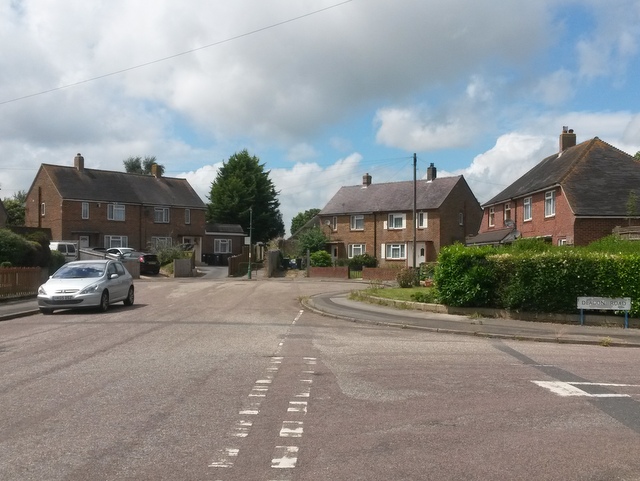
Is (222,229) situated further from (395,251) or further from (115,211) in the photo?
(395,251)

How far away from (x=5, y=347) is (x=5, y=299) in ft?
36.6

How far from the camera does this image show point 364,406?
782 cm

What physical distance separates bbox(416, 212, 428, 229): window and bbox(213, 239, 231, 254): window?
20362 millimetres

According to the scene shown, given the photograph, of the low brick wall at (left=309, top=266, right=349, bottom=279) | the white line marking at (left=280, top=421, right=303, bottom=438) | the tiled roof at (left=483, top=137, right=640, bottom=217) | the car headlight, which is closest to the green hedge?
the car headlight

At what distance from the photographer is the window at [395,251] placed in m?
55.8

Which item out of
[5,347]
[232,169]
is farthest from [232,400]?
[232,169]

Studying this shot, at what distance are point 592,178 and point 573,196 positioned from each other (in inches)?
89.7

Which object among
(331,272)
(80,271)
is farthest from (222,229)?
(80,271)

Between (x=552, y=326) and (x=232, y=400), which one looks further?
(x=552, y=326)

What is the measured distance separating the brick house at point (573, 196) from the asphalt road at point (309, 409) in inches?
653

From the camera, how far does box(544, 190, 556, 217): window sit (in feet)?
107

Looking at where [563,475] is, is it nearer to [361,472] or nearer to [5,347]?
[361,472]

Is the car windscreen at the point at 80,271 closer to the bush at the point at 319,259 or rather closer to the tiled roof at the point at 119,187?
the bush at the point at 319,259

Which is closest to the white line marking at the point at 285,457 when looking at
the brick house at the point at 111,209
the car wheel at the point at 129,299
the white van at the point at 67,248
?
the car wheel at the point at 129,299
